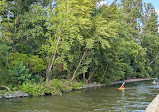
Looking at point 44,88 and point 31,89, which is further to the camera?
point 44,88

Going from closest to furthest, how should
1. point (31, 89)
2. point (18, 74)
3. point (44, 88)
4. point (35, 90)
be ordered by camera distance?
point (31, 89) < point (35, 90) < point (18, 74) < point (44, 88)

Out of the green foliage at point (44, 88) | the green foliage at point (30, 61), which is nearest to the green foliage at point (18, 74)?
the green foliage at point (44, 88)

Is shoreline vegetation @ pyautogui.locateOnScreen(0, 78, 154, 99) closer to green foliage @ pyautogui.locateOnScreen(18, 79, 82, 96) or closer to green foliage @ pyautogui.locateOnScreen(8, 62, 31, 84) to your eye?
green foliage @ pyautogui.locateOnScreen(18, 79, 82, 96)

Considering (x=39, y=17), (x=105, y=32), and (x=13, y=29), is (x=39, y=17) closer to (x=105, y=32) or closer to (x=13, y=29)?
→ (x=13, y=29)

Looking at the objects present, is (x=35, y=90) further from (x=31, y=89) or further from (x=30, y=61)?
(x=30, y=61)

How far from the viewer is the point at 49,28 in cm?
2842

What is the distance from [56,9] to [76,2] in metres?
2.95

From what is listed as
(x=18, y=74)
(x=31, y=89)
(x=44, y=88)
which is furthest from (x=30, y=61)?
(x=31, y=89)

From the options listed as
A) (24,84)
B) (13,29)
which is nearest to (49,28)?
(13,29)

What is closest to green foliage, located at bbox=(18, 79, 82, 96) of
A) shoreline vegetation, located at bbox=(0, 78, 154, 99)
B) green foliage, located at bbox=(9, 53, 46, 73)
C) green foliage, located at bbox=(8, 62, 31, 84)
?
shoreline vegetation, located at bbox=(0, 78, 154, 99)

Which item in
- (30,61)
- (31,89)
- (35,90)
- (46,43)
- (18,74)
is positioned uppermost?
(46,43)

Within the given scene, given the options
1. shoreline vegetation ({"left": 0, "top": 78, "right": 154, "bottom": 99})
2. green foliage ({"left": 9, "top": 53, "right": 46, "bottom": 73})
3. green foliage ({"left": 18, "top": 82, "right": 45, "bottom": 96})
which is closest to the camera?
shoreline vegetation ({"left": 0, "top": 78, "right": 154, "bottom": 99})

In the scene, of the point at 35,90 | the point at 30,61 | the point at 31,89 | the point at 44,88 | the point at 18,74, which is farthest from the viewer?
the point at 30,61

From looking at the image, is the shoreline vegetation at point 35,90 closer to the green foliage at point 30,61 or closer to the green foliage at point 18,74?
the green foliage at point 18,74
